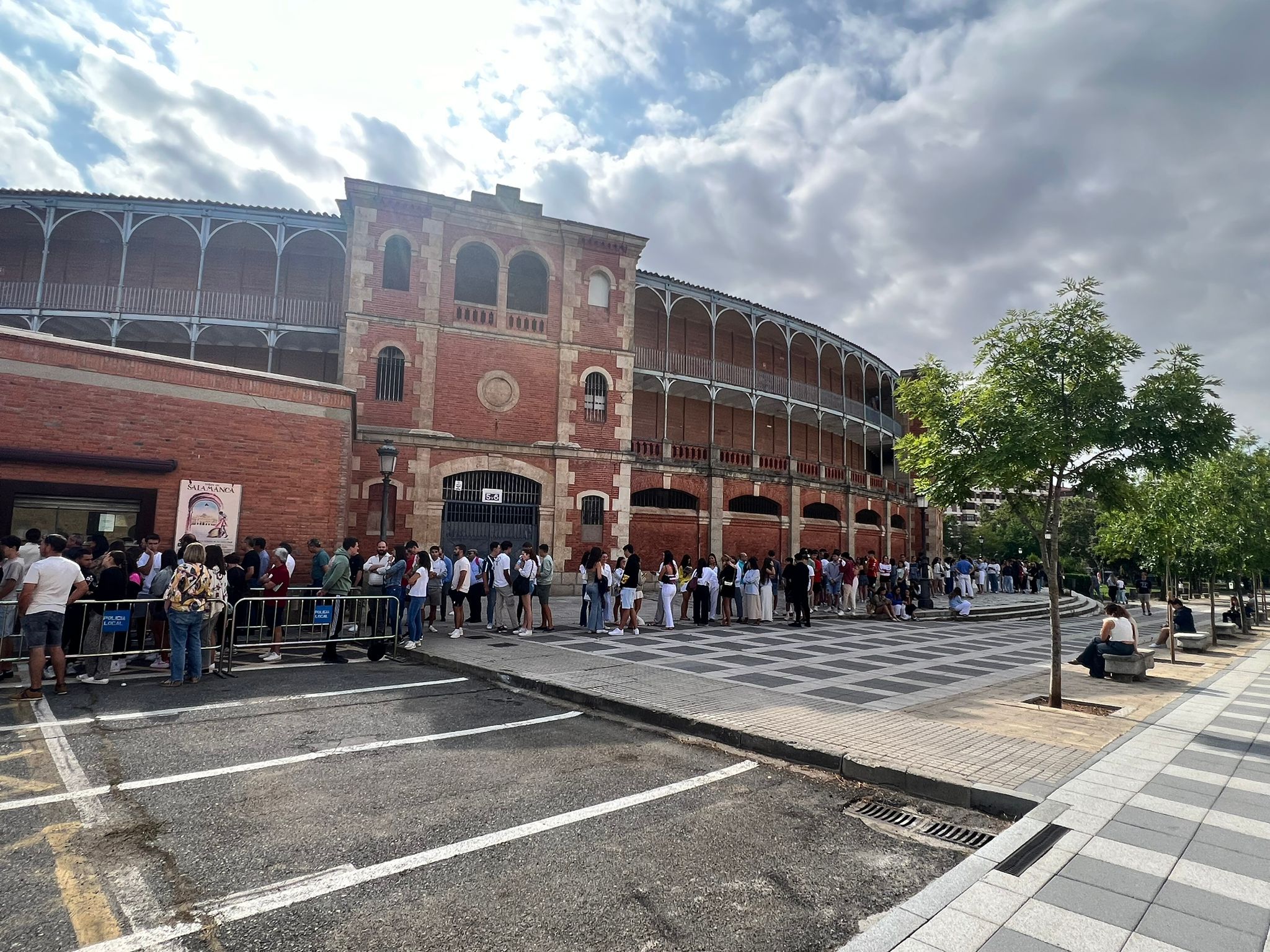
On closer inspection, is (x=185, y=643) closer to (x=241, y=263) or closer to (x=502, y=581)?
(x=502, y=581)

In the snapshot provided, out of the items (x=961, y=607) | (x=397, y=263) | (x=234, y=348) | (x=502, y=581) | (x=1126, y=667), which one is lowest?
(x=1126, y=667)

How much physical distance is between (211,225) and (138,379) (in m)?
11.9

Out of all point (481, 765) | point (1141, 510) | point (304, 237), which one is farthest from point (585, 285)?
point (481, 765)

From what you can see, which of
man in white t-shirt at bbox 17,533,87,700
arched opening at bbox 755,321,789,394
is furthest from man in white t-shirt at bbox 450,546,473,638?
arched opening at bbox 755,321,789,394

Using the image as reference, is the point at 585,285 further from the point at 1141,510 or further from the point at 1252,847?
the point at 1252,847

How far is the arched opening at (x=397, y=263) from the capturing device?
20969 mm

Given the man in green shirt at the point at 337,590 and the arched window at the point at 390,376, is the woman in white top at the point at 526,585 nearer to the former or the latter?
the man in green shirt at the point at 337,590

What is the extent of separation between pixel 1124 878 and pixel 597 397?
20561 millimetres

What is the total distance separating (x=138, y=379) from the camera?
12.1 metres

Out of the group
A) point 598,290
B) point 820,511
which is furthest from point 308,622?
point 820,511

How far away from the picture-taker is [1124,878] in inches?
134

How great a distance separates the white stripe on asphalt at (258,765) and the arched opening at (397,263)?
17.7 m

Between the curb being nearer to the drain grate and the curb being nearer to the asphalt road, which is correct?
the asphalt road

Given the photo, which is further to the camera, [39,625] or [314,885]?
[39,625]
